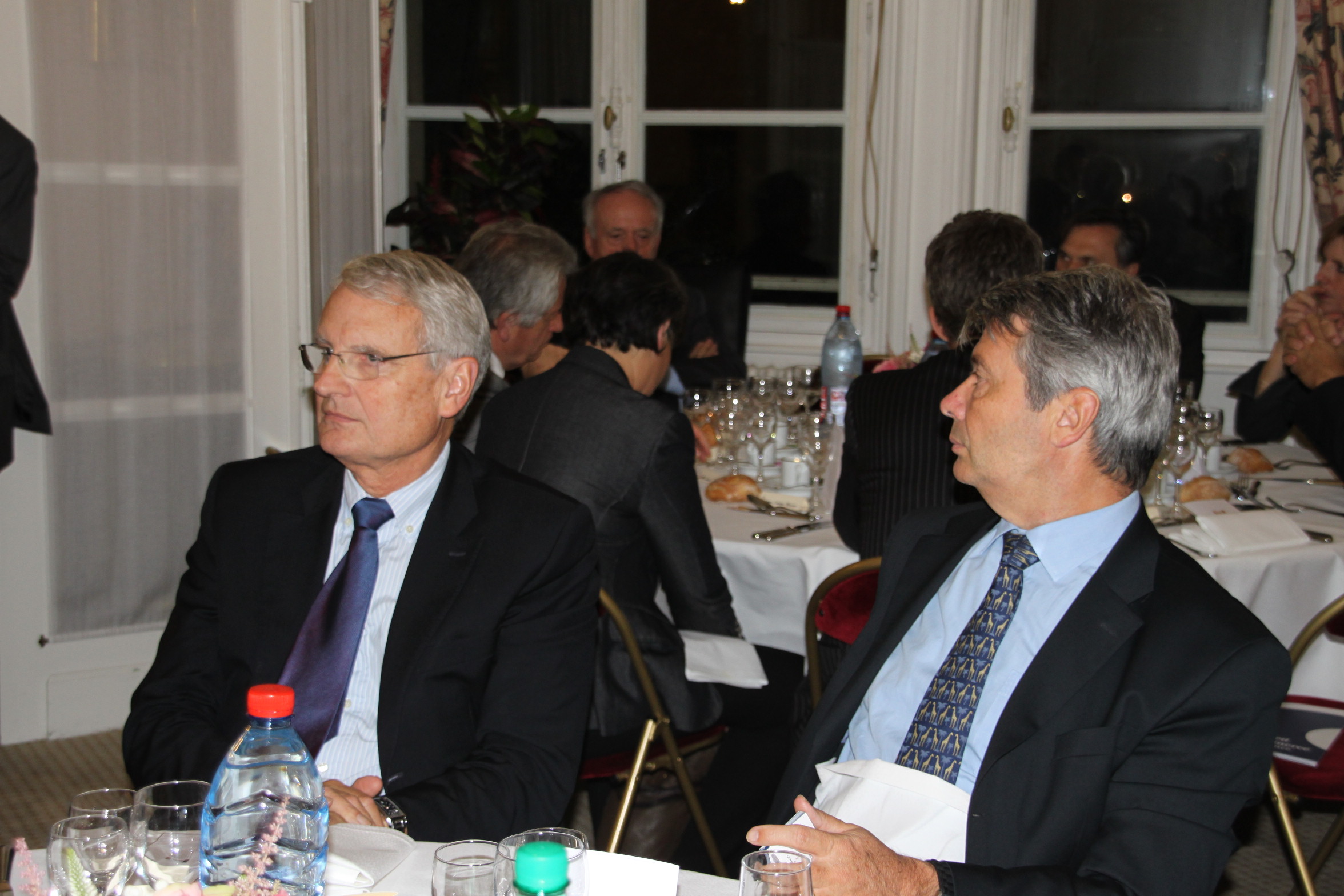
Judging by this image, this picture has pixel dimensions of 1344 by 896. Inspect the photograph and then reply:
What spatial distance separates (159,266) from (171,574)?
3.06 ft

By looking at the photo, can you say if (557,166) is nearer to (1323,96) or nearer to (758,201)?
(758,201)

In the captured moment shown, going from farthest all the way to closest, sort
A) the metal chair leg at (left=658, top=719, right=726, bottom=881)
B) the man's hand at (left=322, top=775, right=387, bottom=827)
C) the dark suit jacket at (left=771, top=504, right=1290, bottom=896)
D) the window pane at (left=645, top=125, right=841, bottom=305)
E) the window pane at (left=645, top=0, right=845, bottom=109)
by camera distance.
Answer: the window pane at (left=645, top=125, right=841, bottom=305) < the window pane at (left=645, top=0, right=845, bottom=109) < the metal chair leg at (left=658, top=719, right=726, bottom=881) < the man's hand at (left=322, top=775, right=387, bottom=827) < the dark suit jacket at (left=771, top=504, right=1290, bottom=896)

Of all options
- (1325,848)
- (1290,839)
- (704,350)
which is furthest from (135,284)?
(1325,848)

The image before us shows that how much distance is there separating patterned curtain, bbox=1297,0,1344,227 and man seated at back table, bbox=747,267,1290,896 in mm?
3654

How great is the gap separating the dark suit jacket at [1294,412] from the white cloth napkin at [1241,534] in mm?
642

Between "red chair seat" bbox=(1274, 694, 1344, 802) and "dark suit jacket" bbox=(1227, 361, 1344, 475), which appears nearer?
"red chair seat" bbox=(1274, 694, 1344, 802)

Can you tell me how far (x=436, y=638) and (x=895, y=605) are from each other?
0.66 meters

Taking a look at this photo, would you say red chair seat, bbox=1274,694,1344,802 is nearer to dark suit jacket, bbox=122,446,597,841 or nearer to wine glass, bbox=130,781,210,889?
dark suit jacket, bbox=122,446,597,841

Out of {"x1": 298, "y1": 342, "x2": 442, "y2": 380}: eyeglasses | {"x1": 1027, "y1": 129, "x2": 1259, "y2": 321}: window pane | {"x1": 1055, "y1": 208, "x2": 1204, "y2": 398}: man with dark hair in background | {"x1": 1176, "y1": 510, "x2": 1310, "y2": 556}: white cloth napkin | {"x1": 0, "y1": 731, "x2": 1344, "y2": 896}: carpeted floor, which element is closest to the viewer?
{"x1": 298, "y1": 342, "x2": 442, "y2": 380}: eyeglasses

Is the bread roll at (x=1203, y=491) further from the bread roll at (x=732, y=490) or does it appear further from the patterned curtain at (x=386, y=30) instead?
the patterned curtain at (x=386, y=30)

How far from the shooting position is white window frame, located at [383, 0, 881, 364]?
18.0ft

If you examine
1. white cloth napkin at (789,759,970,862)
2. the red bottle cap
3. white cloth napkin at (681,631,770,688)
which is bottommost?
white cloth napkin at (681,631,770,688)

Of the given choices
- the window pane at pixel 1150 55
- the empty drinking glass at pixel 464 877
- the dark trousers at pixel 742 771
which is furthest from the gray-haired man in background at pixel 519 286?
the window pane at pixel 1150 55

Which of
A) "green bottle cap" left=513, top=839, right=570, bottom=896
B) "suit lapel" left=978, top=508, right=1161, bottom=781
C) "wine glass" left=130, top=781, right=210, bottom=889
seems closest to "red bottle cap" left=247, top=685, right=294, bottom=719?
"wine glass" left=130, top=781, right=210, bottom=889
